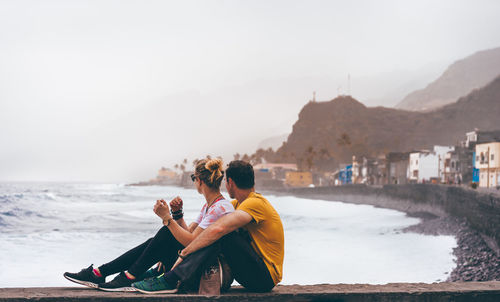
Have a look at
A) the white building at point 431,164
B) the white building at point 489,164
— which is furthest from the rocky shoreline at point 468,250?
the white building at point 431,164

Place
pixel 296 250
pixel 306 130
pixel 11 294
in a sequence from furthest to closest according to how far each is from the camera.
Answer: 1. pixel 306 130
2. pixel 296 250
3. pixel 11 294

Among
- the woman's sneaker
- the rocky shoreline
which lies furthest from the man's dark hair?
the rocky shoreline

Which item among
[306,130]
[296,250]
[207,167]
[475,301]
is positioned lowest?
[296,250]

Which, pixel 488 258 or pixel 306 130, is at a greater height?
pixel 306 130

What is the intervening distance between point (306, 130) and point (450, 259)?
145 m

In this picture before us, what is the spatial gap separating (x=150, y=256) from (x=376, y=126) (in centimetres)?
15503

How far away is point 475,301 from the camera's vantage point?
13.3ft

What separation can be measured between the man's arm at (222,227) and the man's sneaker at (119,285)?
727 mm

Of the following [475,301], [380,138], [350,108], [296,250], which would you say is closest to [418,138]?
[380,138]

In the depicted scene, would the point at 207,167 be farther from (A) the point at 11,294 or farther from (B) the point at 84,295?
(A) the point at 11,294

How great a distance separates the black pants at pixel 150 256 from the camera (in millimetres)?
4070

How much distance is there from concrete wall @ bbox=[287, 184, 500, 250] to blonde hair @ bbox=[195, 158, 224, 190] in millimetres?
16026

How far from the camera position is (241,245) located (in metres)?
3.84

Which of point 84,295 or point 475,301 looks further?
point 475,301
